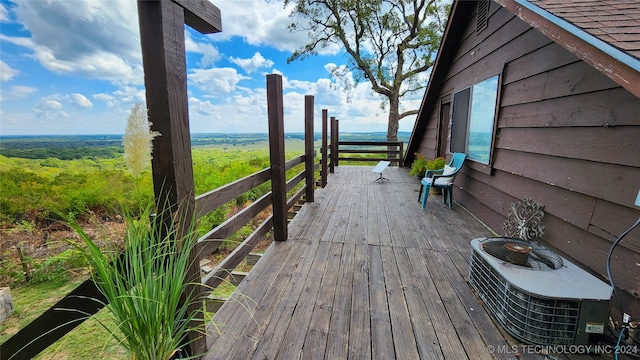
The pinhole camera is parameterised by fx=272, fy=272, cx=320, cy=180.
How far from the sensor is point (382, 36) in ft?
32.9

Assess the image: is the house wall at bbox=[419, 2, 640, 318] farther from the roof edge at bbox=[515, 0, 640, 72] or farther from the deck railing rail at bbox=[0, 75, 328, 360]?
the deck railing rail at bbox=[0, 75, 328, 360]

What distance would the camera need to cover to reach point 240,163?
795 cm

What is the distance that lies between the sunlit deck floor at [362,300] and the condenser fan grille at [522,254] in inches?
13.8

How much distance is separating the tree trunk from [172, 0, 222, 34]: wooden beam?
9916 mm

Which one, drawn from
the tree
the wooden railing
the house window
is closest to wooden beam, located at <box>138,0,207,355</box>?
the house window

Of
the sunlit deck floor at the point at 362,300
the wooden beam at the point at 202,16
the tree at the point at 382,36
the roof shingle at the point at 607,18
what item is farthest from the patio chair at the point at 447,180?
the tree at the point at 382,36

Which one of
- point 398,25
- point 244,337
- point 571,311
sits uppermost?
point 398,25

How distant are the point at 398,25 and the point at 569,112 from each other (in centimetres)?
934

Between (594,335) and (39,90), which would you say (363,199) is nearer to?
(594,335)

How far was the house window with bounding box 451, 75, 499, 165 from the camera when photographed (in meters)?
3.27

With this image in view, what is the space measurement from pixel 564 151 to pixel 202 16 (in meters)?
2.55

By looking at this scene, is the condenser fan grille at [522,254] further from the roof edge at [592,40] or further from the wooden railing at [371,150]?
the wooden railing at [371,150]

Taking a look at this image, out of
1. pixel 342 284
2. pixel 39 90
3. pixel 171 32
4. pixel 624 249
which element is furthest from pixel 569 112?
pixel 39 90

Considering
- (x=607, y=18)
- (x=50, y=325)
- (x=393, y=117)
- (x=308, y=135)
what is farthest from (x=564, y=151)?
(x=393, y=117)
